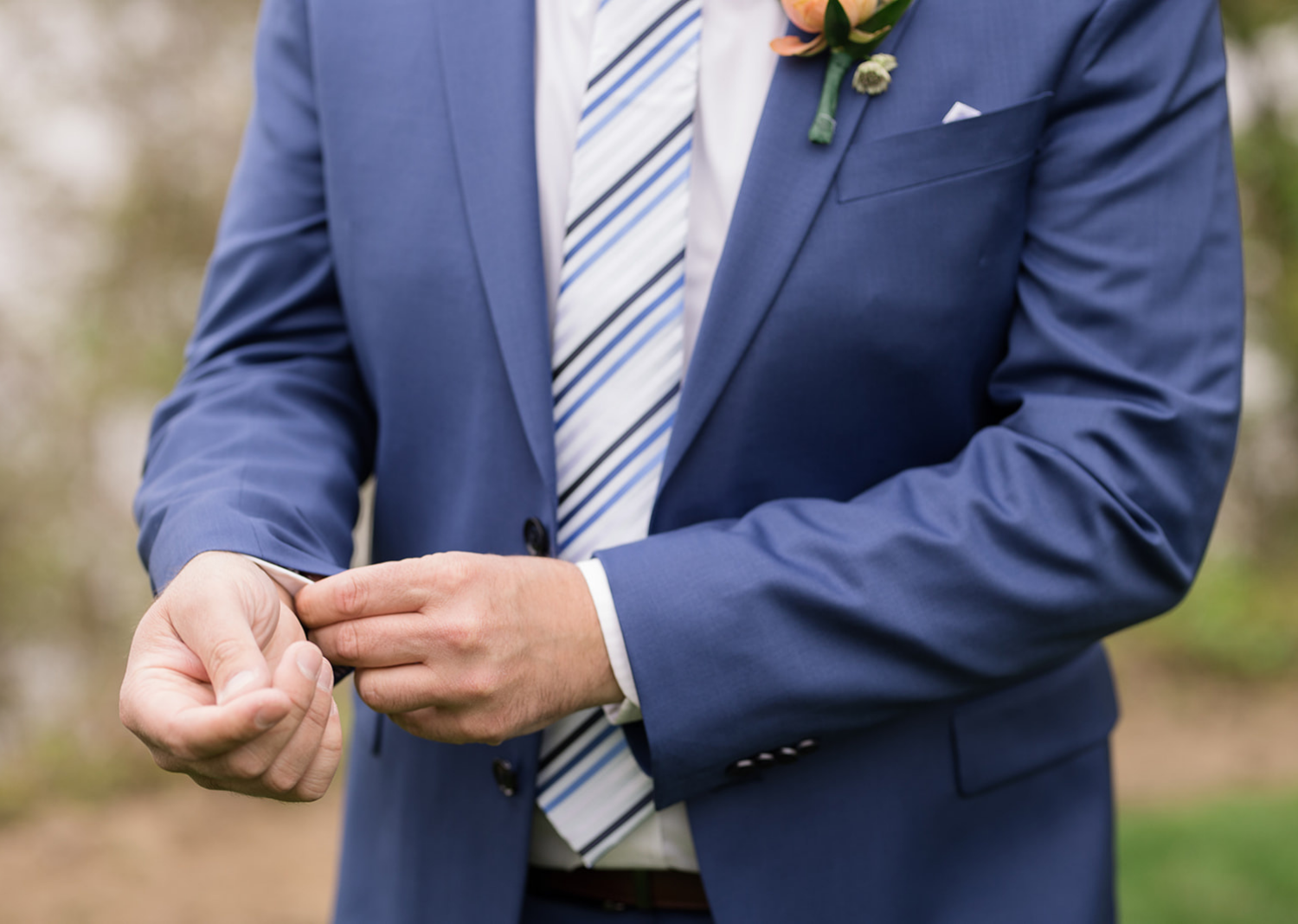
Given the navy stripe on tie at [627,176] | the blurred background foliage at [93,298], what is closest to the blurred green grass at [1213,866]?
the blurred background foliage at [93,298]

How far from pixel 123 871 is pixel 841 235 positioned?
4219 mm

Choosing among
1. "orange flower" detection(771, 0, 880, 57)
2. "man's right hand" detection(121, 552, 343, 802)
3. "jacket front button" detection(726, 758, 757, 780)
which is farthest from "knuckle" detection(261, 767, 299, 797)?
"orange flower" detection(771, 0, 880, 57)

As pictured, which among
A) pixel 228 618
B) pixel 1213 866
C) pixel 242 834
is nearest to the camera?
pixel 228 618

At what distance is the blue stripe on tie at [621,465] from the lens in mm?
1624

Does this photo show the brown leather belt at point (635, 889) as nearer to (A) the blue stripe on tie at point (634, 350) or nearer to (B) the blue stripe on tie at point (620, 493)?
(B) the blue stripe on tie at point (620, 493)

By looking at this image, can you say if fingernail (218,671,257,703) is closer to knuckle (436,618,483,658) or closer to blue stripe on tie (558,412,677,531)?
knuckle (436,618,483,658)

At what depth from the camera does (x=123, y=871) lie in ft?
14.6

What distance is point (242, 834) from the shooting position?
480 centimetres

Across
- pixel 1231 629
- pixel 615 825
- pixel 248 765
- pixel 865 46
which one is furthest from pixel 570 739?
pixel 1231 629

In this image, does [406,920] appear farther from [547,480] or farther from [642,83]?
[642,83]

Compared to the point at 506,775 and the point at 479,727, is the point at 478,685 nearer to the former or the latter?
the point at 479,727

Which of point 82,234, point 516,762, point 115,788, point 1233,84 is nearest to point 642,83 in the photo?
point 516,762

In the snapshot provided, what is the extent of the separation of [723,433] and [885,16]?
0.60m

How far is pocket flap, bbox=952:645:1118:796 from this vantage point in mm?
1678
